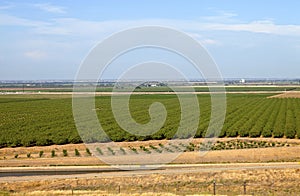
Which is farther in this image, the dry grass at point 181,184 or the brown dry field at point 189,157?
the brown dry field at point 189,157

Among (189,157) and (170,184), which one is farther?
(189,157)

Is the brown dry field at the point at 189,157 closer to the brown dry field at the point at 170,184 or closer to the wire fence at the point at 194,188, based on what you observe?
the brown dry field at the point at 170,184

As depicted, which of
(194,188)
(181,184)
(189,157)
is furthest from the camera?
(189,157)

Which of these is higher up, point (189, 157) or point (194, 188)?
point (189, 157)

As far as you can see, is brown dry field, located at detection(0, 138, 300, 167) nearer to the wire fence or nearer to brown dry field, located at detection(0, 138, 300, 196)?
brown dry field, located at detection(0, 138, 300, 196)

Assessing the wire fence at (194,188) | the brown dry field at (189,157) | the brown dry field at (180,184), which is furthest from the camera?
the brown dry field at (189,157)

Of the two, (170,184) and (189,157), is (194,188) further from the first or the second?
(189,157)

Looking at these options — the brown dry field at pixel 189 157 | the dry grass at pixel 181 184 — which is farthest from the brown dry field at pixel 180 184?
the brown dry field at pixel 189 157

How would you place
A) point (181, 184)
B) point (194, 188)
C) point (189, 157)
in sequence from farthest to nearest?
point (189, 157) → point (181, 184) → point (194, 188)

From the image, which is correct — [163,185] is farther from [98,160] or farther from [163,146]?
[163,146]

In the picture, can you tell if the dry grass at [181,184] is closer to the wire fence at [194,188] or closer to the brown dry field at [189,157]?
the wire fence at [194,188]

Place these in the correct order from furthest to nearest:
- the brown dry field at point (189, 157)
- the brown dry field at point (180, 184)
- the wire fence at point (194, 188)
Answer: the brown dry field at point (189, 157)
the brown dry field at point (180, 184)
the wire fence at point (194, 188)

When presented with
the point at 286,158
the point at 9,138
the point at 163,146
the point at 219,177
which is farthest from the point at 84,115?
the point at 219,177

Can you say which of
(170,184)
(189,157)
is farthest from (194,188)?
(189,157)
